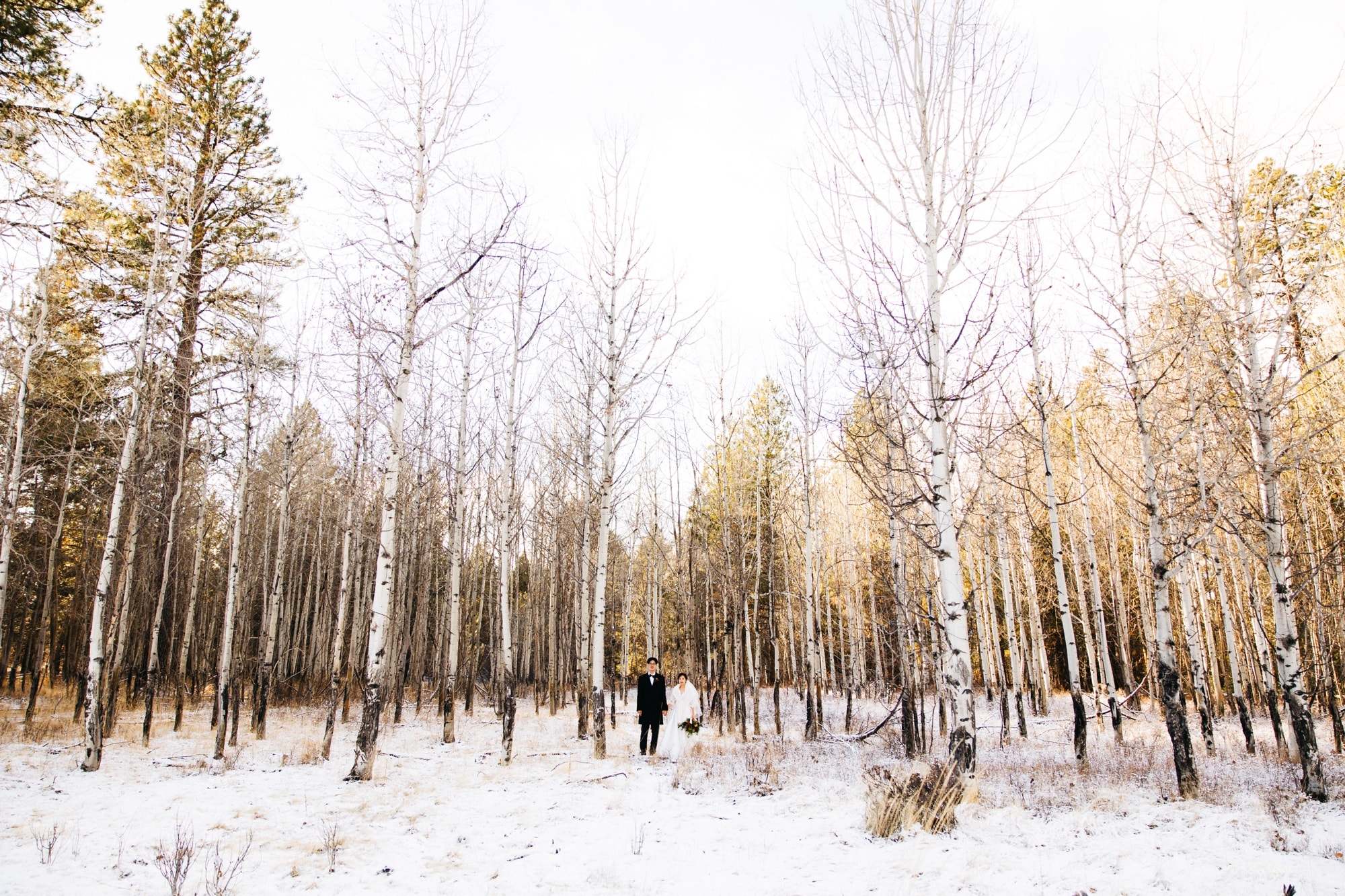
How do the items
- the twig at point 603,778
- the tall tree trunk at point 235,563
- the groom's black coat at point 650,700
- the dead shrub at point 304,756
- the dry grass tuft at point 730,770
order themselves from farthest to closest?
the groom's black coat at point 650,700
the tall tree trunk at point 235,563
the dead shrub at point 304,756
the twig at point 603,778
the dry grass tuft at point 730,770

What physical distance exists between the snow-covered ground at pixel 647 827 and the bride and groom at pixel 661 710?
2.90 feet

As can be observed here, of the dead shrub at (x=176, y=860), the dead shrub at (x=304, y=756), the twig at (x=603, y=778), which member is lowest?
the twig at (x=603, y=778)

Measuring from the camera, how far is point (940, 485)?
6340 mm

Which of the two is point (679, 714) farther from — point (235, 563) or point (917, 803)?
point (235, 563)

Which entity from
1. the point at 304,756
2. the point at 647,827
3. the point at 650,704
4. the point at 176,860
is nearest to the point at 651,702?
the point at 650,704

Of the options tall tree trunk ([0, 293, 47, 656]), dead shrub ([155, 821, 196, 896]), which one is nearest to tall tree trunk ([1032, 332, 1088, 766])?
dead shrub ([155, 821, 196, 896])

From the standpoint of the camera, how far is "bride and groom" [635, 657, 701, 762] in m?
10.2

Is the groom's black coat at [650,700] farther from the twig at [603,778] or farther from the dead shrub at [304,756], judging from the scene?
the dead shrub at [304,756]

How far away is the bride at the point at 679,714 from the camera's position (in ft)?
33.5

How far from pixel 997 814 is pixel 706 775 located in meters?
3.69

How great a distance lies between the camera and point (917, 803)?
568 cm

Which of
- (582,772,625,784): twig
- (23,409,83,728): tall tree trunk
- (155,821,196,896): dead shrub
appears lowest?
(582,772,625,784): twig

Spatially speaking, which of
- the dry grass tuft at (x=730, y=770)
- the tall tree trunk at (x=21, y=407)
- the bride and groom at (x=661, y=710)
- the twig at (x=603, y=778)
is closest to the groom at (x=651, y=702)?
the bride and groom at (x=661, y=710)

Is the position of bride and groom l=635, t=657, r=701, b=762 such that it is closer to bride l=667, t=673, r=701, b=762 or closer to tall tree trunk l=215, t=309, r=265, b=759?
bride l=667, t=673, r=701, b=762
